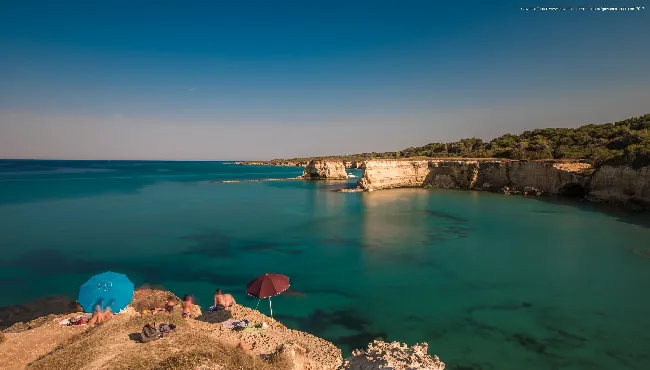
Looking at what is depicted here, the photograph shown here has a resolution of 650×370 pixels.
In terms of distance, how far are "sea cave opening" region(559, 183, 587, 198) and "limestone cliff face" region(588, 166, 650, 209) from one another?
6.29 feet

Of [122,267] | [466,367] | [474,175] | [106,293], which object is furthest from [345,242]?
[474,175]

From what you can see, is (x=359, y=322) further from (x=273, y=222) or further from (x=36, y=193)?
(x=36, y=193)

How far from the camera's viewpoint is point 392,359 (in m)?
8.16

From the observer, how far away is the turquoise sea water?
10.5 meters

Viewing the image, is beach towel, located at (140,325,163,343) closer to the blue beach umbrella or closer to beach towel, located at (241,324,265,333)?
the blue beach umbrella

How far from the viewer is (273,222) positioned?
30703mm

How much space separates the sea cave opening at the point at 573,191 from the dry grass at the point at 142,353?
1827 inches

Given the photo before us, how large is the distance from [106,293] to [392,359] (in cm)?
853

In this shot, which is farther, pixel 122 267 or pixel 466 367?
pixel 122 267

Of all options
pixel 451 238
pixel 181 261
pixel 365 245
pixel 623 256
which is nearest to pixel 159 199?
pixel 181 261

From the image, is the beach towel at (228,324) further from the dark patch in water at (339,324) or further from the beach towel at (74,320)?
the beach towel at (74,320)

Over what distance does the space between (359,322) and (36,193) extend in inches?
2562

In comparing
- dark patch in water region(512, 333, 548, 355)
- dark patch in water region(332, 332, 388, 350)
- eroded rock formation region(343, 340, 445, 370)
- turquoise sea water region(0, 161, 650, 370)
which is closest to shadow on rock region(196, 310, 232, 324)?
turquoise sea water region(0, 161, 650, 370)

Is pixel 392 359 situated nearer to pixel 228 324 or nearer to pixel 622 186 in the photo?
pixel 228 324
